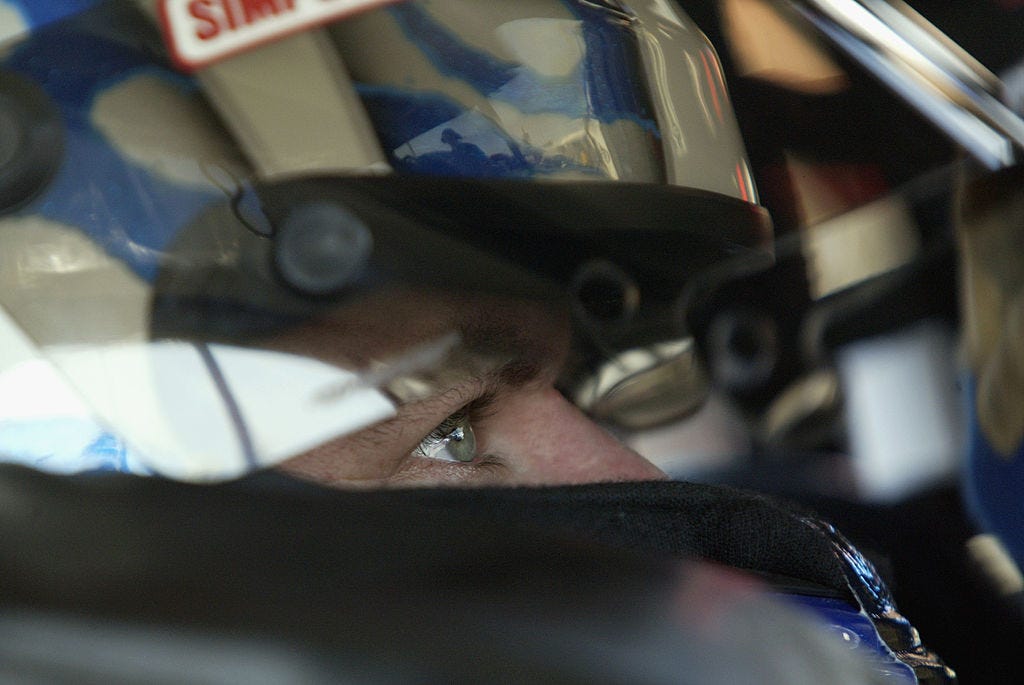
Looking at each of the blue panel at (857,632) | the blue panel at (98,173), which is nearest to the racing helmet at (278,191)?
the blue panel at (98,173)

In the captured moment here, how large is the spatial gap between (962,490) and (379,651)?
120 cm

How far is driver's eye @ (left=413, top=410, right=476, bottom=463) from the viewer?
681 millimetres

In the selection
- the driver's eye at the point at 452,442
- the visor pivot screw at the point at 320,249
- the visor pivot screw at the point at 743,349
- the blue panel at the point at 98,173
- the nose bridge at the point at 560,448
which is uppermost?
the blue panel at the point at 98,173

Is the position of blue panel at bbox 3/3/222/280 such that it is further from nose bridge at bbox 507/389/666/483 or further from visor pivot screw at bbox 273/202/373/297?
nose bridge at bbox 507/389/666/483

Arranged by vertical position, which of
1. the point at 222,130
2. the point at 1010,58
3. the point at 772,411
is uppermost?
the point at 222,130

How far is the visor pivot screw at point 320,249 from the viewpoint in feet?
1.94

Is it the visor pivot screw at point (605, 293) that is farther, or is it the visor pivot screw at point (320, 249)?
the visor pivot screw at point (605, 293)

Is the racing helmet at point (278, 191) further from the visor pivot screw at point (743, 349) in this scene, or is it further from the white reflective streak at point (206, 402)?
the visor pivot screw at point (743, 349)

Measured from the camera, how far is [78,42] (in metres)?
0.57

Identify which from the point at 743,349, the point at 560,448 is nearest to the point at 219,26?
the point at 560,448

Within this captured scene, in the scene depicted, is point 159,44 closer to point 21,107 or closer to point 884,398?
point 21,107

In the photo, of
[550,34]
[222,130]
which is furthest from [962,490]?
[222,130]

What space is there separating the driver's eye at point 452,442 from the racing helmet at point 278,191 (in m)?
0.04

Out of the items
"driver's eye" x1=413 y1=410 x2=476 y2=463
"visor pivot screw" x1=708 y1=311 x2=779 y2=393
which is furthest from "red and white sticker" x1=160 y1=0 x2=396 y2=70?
"visor pivot screw" x1=708 y1=311 x2=779 y2=393
